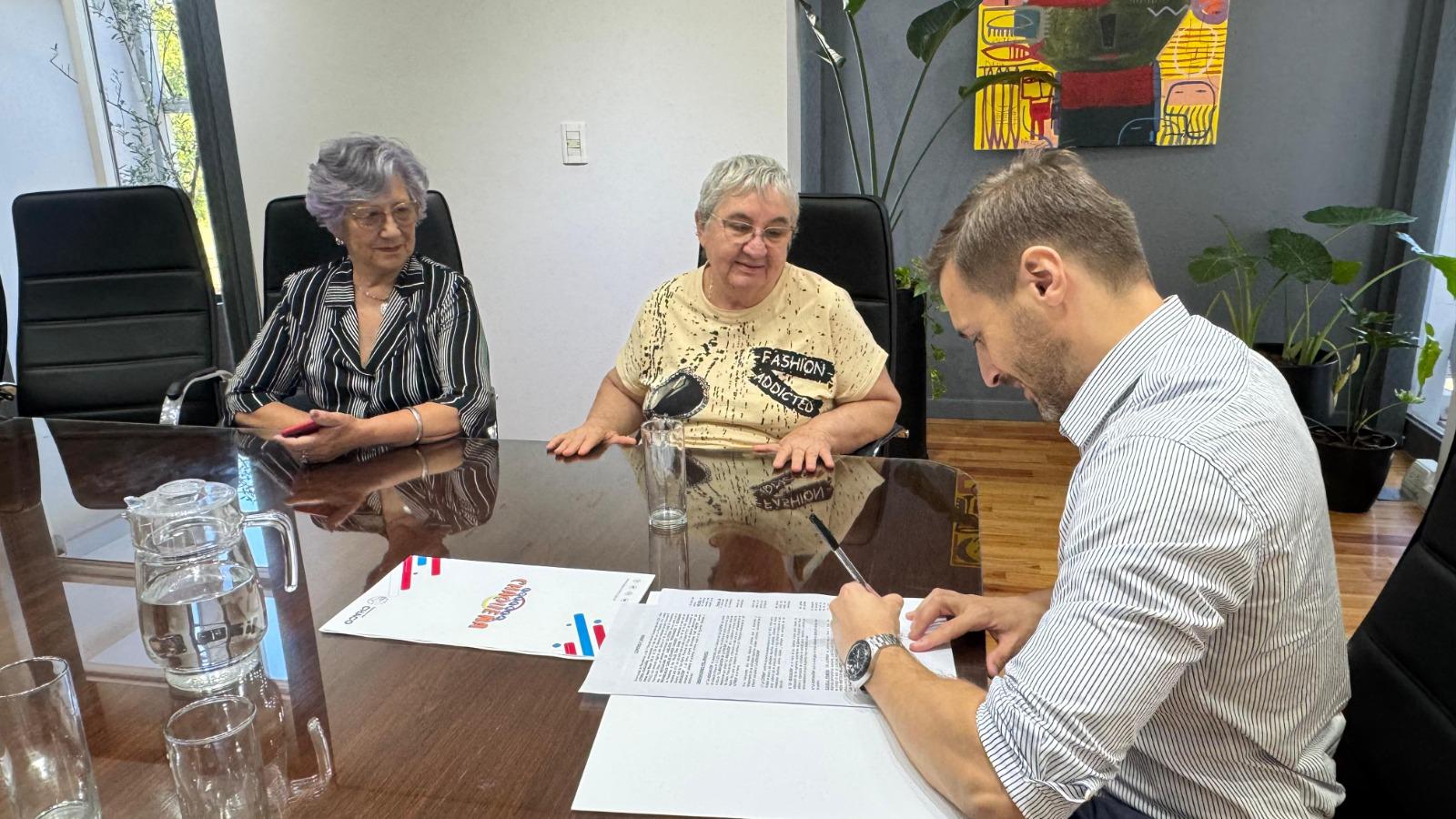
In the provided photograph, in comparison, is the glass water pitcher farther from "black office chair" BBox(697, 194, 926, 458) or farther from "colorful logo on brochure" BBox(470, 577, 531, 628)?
"black office chair" BBox(697, 194, 926, 458)

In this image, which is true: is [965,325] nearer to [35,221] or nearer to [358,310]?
[358,310]

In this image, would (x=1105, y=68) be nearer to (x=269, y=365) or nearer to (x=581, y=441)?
(x=581, y=441)

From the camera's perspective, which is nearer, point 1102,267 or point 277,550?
point 1102,267

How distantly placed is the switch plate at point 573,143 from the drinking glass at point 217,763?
265 centimetres

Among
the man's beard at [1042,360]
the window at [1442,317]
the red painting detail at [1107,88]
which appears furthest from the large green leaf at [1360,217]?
the man's beard at [1042,360]

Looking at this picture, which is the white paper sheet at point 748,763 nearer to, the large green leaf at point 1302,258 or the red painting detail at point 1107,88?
the large green leaf at point 1302,258

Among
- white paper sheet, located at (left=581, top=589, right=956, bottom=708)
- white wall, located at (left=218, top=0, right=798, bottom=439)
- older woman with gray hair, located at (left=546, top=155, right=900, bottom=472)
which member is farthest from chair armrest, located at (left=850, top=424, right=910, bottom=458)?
white wall, located at (left=218, top=0, right=798, bottom=439)

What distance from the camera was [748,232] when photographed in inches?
72.0

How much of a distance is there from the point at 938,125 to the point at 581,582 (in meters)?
3.27

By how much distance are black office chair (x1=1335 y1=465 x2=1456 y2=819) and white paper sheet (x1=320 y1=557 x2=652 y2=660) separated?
740 mm

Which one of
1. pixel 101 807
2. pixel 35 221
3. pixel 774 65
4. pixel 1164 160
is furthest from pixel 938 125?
pixel 101 807

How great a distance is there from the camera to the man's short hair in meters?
0.84

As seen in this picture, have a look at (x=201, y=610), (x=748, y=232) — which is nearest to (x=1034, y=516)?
(x=748, y=232)

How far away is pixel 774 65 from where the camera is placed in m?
2.88
